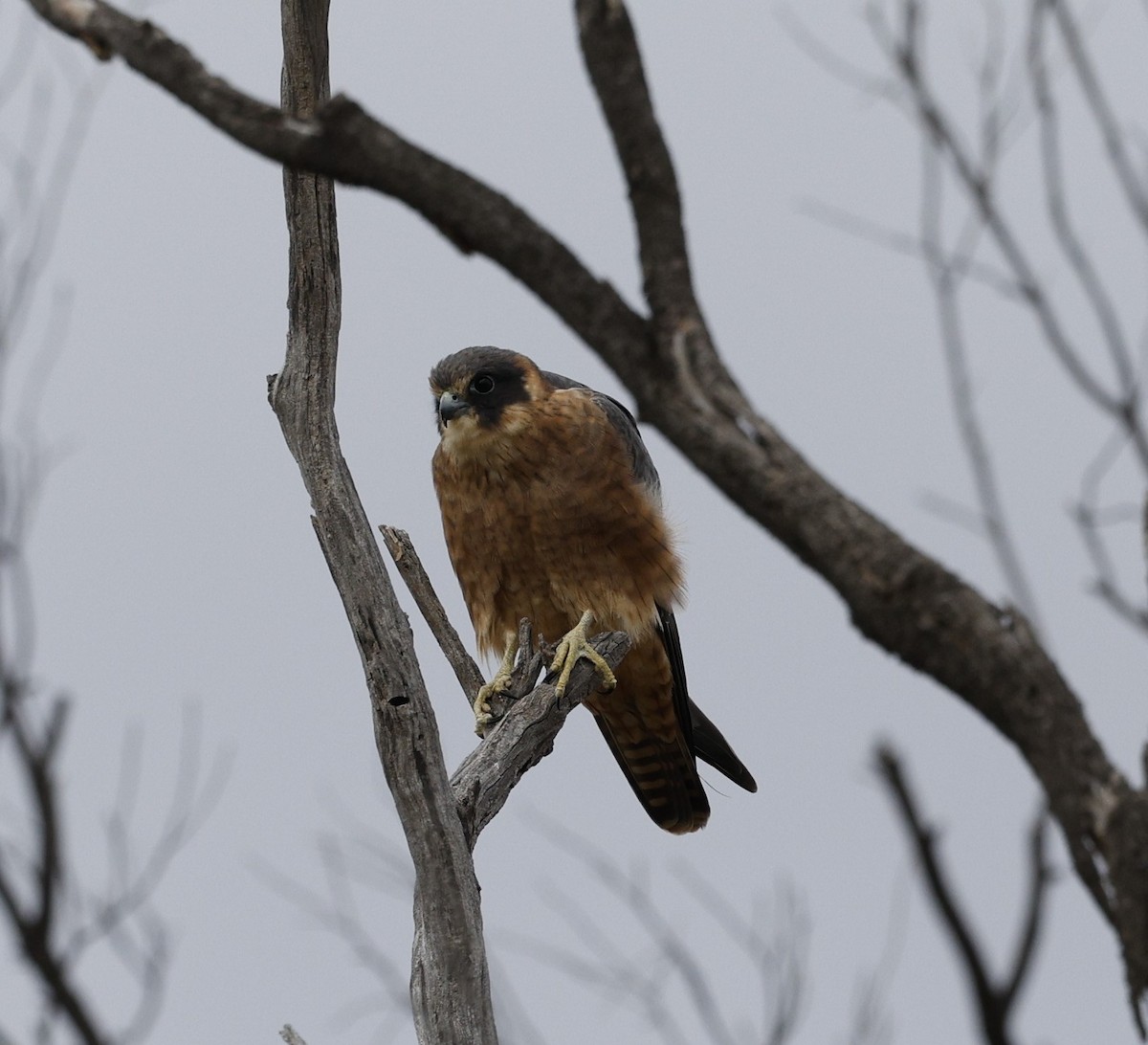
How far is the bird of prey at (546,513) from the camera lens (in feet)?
14.3

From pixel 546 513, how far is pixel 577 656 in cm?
53

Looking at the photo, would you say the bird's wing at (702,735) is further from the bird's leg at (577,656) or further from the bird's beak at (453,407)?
the bird's beak at (453,407)

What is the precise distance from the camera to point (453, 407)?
4402 mm

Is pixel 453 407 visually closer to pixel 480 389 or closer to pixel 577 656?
pixel 480 389

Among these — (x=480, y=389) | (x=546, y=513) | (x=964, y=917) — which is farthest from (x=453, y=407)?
(x=964, y=917)

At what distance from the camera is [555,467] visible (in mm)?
4355

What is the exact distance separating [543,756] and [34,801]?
133 centimetres

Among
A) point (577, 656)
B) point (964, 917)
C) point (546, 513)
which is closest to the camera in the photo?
point (964, 917)

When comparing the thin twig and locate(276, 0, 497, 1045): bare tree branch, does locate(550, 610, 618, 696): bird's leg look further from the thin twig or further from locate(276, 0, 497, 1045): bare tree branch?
locate(276, 0, 497, 1045): bare tree branch

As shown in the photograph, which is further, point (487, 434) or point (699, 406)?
point (487, 434)

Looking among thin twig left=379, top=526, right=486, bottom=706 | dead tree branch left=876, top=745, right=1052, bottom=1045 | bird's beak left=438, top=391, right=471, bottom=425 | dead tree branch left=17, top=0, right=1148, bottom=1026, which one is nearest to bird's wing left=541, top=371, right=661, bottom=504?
bird's beak left=438, top=391, right=471, bottom=425

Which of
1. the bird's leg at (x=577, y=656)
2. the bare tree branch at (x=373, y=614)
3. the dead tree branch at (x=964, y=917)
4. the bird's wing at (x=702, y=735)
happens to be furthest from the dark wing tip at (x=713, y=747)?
the dead tree branch at (x=964, y=917)

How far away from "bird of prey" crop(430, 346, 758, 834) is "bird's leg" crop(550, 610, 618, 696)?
1.5 inches

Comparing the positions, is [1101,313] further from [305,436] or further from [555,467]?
[555,467]
